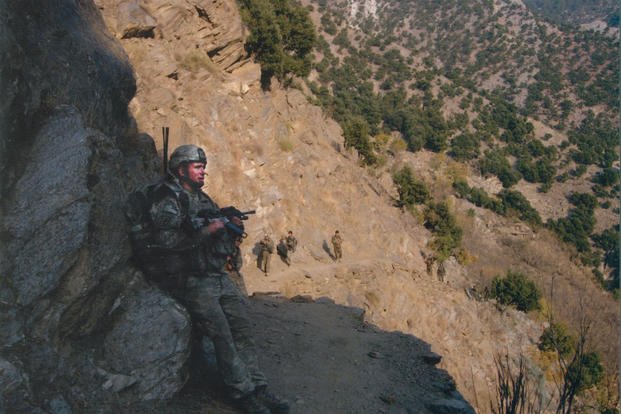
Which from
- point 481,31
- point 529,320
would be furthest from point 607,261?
point 481,31

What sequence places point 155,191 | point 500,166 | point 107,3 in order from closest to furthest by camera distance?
1. point 155,191
2. point 107,3
3. point 500,166

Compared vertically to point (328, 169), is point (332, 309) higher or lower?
lower

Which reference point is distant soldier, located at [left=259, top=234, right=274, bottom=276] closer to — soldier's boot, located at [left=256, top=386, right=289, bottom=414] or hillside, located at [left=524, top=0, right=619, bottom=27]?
soldier's boot, located at [left=256, top=386, right=289, bottom=414]

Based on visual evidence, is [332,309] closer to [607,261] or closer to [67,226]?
[67,226]

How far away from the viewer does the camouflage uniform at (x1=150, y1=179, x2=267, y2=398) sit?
550 cm

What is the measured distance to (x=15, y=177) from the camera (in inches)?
185

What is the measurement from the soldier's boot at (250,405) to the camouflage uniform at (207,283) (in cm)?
10

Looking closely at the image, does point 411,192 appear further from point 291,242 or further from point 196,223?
point 196,223

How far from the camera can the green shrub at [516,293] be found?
25.3 meters

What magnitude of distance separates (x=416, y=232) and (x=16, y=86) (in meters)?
25.1

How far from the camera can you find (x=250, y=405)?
5.86 meters

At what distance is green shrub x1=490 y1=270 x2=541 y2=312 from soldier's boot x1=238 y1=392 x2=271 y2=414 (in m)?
22.2

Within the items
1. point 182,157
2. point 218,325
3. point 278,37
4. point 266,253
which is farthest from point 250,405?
point 278,37

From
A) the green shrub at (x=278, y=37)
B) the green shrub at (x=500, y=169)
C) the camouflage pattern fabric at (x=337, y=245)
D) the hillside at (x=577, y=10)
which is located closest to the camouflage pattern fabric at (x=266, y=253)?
the camouflage pattern fabric at (x=337, y=245)
